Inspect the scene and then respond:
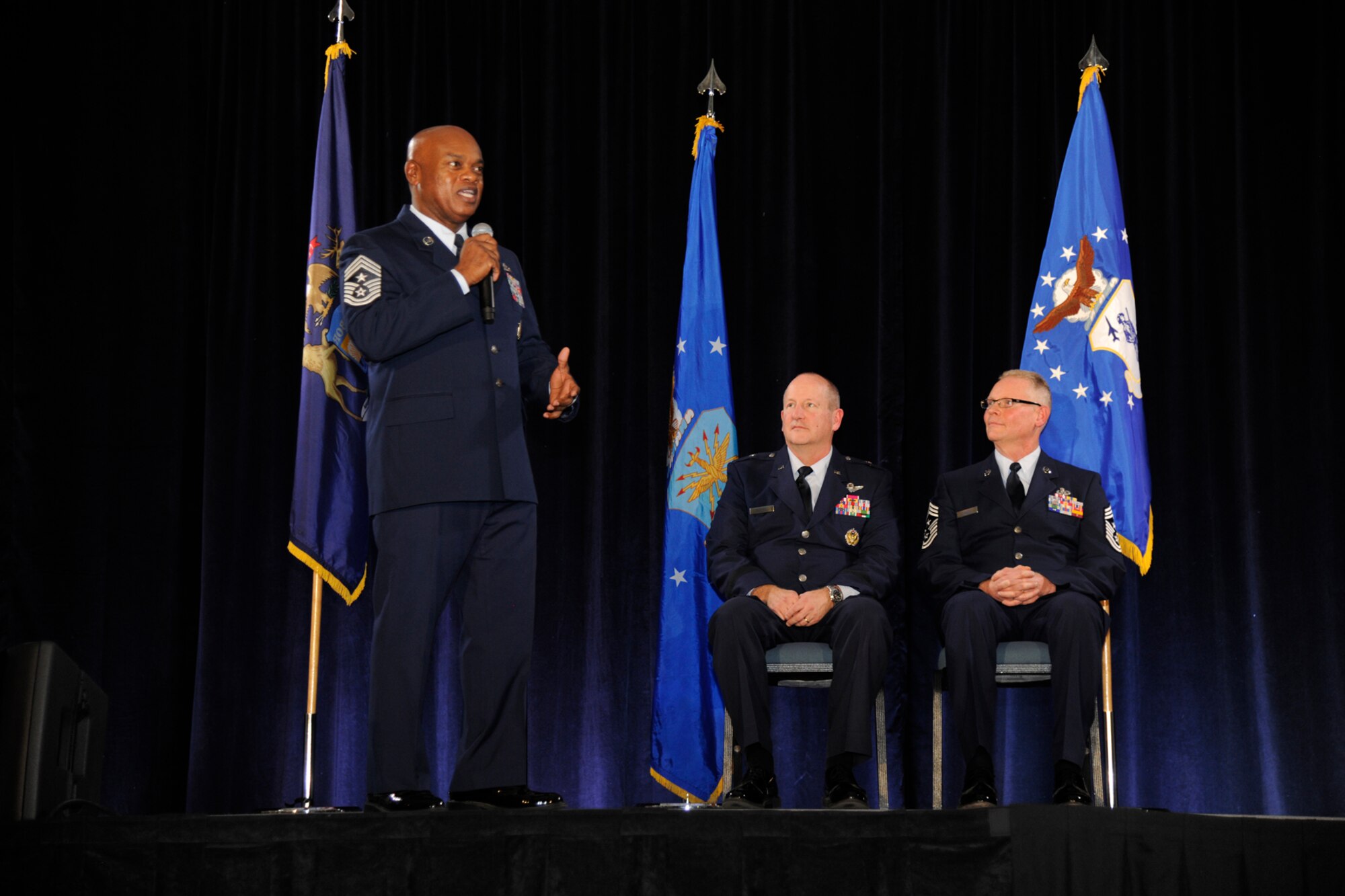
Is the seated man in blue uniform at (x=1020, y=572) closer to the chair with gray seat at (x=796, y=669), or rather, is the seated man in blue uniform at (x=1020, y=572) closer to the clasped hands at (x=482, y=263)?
the chair with gray seat at (x=796, y=669)

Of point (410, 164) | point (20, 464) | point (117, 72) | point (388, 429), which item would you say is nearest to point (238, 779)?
point (20, 464)

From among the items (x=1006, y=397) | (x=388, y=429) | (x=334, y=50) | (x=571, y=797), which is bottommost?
(x=571, y=797)

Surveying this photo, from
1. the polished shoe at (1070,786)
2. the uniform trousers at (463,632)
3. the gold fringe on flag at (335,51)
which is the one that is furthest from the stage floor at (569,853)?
the gold fringe on flag at (335,51)

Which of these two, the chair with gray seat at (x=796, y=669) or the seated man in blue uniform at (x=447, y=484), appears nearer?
the seated man in blue uniform at (x=447, y=484)

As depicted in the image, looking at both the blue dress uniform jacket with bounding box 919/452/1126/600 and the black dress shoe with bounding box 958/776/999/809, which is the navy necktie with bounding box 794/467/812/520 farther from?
the black dress shoe with bounding box 958/776/999/809

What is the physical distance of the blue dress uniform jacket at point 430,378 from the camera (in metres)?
3.03

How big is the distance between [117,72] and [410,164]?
2129 millimetres

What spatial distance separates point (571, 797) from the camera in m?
Result: 4.41

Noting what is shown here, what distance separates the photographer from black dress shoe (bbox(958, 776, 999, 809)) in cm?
314

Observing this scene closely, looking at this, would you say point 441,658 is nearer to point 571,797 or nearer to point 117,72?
point 571,797

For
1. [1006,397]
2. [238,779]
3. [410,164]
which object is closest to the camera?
[410,164]

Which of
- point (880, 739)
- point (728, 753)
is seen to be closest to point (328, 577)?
point (728, 753)

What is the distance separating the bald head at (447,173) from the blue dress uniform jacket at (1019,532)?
168 centimetres

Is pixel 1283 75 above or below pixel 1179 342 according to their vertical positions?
above
